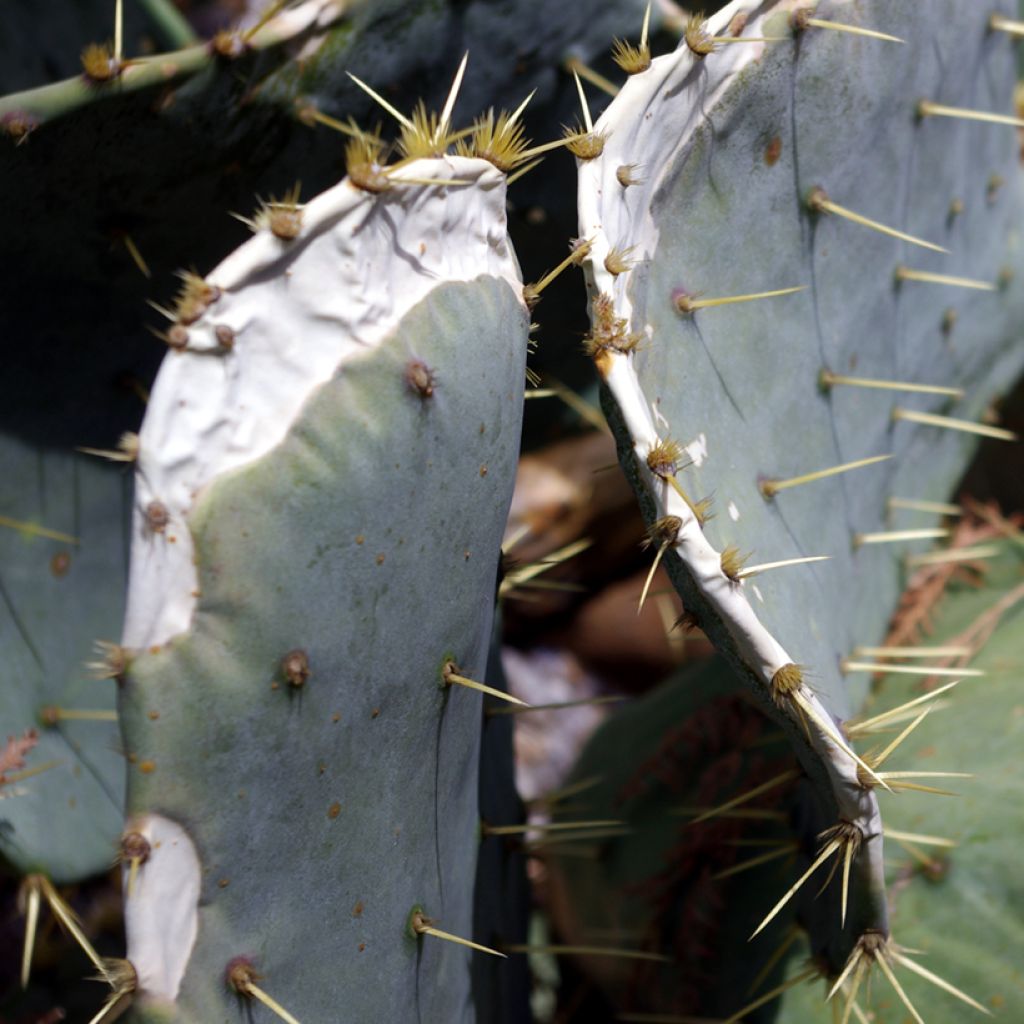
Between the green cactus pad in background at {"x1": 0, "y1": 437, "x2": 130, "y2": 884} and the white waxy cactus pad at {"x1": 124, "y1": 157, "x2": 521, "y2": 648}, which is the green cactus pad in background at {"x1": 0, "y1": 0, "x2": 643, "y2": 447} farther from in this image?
the white waxy cactus pad at {"x1": 124, "y1": 157, "x2": 521, "y2": 648}

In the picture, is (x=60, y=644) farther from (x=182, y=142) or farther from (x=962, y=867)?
(x=962, y=867)

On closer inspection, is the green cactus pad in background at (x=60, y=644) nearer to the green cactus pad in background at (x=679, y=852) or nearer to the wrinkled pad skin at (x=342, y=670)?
the wrinkled pad skin at (x=342, y=670)

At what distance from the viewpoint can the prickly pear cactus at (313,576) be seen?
0.56 meters

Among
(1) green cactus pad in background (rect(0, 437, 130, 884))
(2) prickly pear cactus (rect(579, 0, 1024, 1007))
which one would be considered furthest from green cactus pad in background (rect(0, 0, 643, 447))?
(2) prickly pear cactus (rect(579, 0, 1024, 1007))

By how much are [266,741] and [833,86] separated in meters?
0.67

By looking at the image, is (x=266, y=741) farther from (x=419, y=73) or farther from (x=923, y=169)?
(x=923, y=169)

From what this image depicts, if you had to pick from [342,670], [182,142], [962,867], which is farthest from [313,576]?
[962,867]

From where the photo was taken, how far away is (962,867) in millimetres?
967

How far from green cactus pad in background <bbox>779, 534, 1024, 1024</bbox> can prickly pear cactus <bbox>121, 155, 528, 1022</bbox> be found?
43 centimetres

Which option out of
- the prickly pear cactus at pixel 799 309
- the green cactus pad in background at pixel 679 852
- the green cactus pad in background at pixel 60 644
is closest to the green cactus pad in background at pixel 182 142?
the green cactus pad in background at pixel 60 644

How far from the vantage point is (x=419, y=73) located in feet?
3.47

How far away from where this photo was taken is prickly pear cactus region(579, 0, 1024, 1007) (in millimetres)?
690

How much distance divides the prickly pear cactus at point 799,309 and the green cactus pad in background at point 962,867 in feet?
0.31

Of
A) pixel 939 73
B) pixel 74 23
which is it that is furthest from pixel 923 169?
pixel 74 23
